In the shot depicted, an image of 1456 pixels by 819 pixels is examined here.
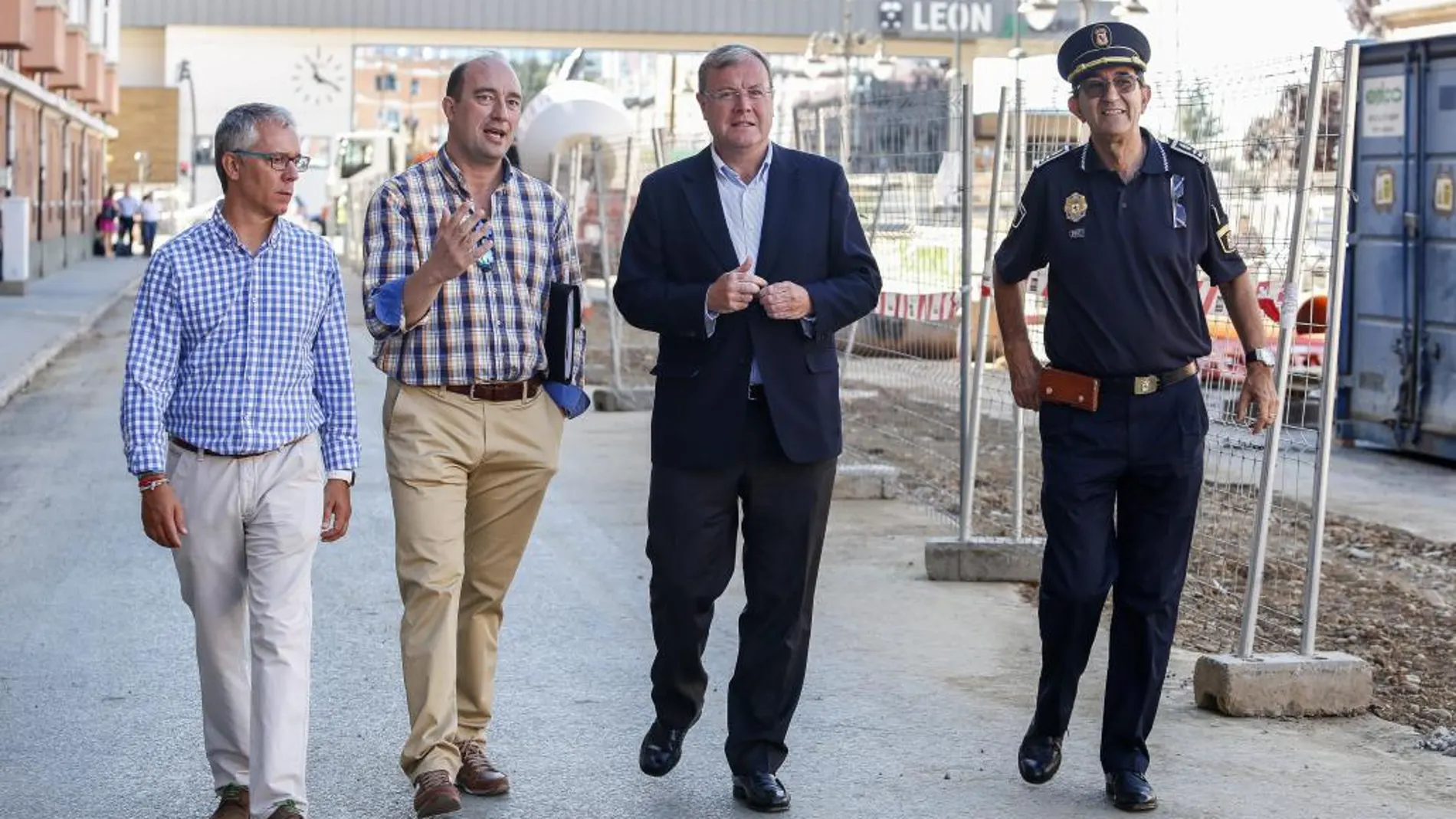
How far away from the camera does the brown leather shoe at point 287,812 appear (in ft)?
17.3

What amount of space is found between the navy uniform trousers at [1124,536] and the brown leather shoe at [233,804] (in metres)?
2.27

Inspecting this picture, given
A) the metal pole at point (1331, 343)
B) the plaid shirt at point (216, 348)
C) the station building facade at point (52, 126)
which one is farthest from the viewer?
the station building facade at point (52, 126)

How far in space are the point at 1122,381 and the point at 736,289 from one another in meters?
1.19

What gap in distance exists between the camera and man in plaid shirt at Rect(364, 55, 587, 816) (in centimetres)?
575

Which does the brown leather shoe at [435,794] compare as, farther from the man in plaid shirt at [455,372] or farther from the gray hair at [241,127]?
the gray hair at [241,127]

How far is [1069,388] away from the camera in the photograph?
6.02m

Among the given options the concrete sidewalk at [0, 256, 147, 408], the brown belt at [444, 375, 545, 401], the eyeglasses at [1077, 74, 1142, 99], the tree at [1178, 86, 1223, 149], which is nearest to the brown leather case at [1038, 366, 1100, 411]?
→ the eyeglasses at [1077, 74, 1142, 99]

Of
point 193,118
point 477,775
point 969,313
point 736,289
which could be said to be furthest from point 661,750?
point 193,118

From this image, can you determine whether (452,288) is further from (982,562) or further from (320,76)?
(320,76)

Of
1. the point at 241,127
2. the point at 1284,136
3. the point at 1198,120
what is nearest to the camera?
the point at 241,127

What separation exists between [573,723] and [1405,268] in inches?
418

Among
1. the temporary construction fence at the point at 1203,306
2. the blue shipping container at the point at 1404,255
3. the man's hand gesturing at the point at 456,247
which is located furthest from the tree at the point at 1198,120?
the blue shipping container at the point at 1404,255

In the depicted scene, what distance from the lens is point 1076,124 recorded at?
31.5ft

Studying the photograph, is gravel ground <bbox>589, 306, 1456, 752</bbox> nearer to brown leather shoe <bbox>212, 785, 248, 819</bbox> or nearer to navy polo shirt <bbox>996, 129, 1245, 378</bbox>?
navy polo shirt <bbox>996, 129, 1245, 378</bbox>
